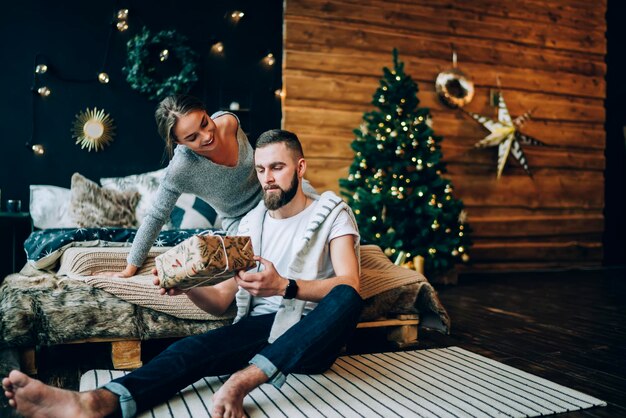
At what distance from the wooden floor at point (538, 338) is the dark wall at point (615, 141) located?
6.93ft

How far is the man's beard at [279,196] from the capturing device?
203cm

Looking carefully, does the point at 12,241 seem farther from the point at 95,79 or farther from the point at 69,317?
the point at 69,317

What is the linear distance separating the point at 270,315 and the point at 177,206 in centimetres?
242

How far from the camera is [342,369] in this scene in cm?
230

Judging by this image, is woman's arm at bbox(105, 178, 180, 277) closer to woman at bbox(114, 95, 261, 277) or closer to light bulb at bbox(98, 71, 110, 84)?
woman at bbox(114, 95, 261, 277)

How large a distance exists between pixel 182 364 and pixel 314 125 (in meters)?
3.91

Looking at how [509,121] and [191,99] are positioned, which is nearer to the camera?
[191,99]

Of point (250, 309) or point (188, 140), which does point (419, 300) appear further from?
point (188, 140)

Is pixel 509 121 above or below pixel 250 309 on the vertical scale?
above

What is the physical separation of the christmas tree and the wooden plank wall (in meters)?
0.62

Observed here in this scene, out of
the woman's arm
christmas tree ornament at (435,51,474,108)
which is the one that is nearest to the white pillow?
the woman's arm

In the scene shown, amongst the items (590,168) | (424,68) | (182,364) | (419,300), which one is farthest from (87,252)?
(590,168)

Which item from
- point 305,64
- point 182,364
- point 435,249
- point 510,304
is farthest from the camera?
point 305,64

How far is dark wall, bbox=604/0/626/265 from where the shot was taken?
677 cm
